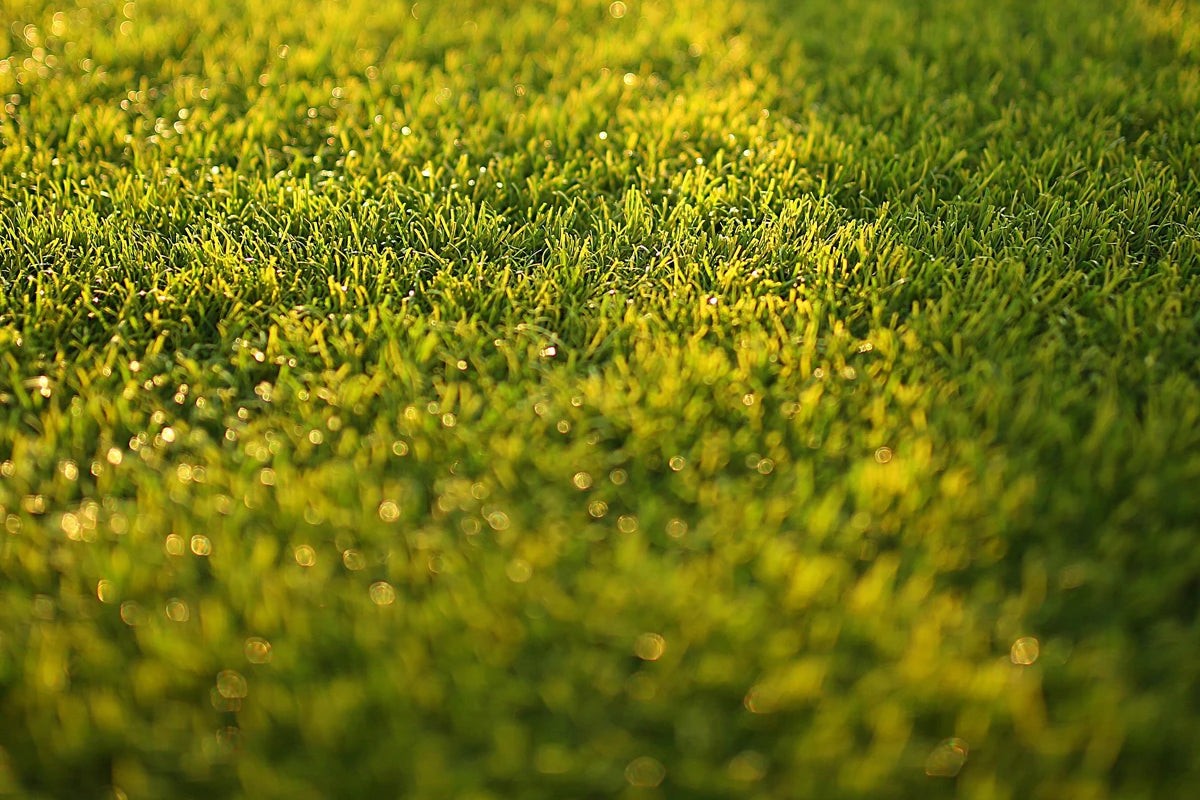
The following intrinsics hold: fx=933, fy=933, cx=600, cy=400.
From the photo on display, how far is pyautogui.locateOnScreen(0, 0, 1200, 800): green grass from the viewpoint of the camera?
127cm

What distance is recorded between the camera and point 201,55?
11.2ft

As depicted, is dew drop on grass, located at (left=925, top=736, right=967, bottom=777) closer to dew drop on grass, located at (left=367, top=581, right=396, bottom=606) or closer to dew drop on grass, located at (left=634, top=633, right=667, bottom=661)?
dew drop on grass, located at (left=634, top=633, right=667, bottom=661)

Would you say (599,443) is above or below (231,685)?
above

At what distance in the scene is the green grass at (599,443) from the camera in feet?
4.18

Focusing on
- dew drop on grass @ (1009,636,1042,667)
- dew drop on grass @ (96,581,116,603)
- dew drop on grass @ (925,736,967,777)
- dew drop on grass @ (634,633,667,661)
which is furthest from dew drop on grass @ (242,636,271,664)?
dew drop on grass @ (1009,636,1042,667)

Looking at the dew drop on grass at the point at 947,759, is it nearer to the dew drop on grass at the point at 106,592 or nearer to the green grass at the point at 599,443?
the green grass at the point at 599,443

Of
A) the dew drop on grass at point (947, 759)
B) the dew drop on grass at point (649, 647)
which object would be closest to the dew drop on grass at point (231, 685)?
the dew drop on grass at point (649, 647)

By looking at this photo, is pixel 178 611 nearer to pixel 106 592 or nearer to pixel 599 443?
pixel 106 592

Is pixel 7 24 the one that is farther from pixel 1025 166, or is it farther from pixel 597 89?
pixel 1025 166

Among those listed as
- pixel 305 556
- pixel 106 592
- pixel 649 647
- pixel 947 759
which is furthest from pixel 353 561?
pixel 947 759

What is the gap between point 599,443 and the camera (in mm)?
1741

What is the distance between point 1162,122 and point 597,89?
1742 millimetres

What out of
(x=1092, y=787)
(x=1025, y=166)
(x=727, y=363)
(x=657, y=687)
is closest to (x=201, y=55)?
(x=727, y=363)

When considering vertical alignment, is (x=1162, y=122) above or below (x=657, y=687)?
above
